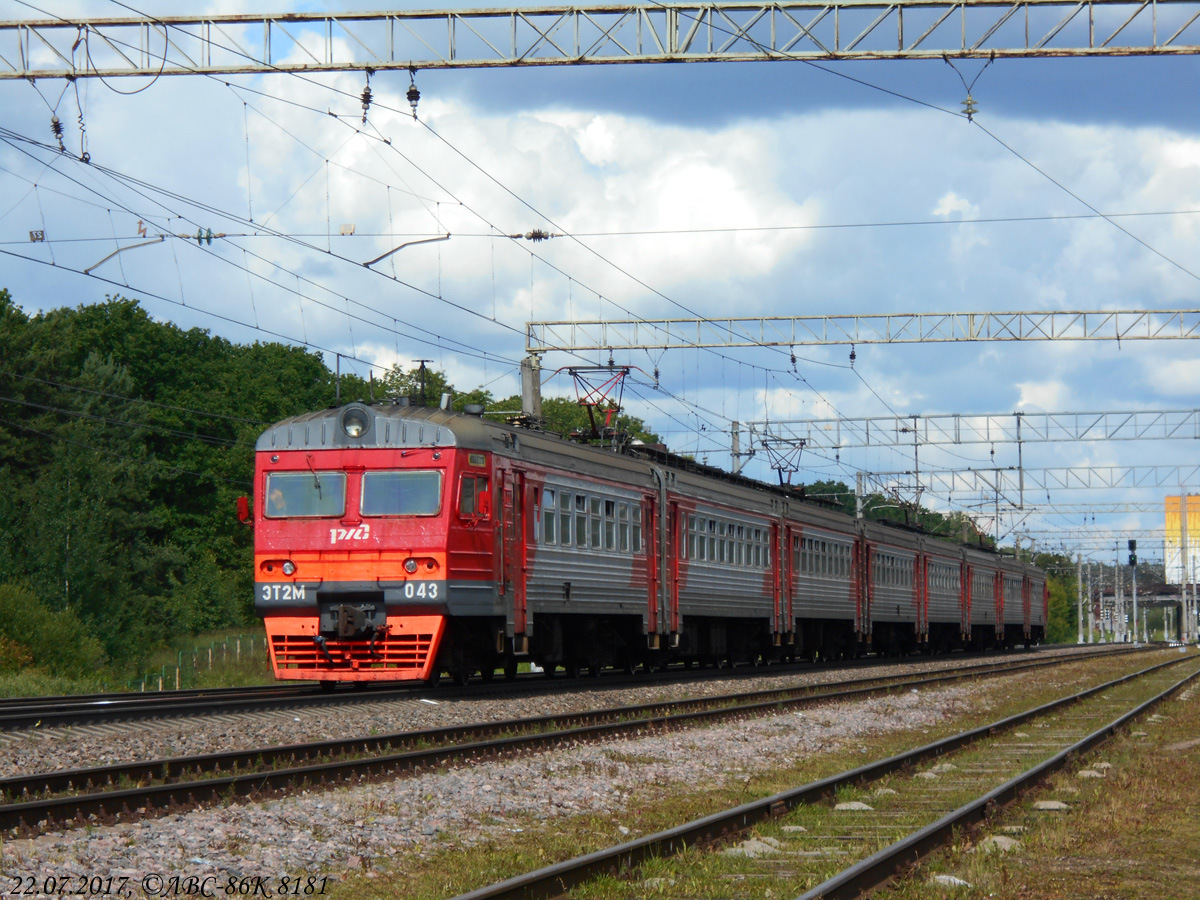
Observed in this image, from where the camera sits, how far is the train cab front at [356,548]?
18453 millimetres

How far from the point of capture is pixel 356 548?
18.9m

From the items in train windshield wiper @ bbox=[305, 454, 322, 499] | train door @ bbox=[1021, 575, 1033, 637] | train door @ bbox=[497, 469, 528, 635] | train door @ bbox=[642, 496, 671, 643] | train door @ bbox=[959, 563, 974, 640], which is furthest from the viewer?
train door @ bbox=[1021, 575, 1033, 637]

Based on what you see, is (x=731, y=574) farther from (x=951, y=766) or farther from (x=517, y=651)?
(x=951, y=766)

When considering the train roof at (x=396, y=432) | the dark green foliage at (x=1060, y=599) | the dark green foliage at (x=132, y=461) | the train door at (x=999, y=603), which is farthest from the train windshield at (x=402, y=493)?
the dark green foliage at (x=1060, y=599)

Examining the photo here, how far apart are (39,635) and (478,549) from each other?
1873 cm

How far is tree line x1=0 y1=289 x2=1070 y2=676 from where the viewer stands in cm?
5534

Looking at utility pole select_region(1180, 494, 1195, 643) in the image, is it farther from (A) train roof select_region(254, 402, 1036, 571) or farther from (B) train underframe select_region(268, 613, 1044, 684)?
(A) train roof select_region(254, 402, 1036, 571)

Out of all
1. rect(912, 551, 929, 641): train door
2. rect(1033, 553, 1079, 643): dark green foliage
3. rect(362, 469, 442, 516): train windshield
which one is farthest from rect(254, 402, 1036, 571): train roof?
rect(1033, 553, 1079, 643): dark green foliage

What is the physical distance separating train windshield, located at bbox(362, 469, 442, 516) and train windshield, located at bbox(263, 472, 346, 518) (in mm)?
394

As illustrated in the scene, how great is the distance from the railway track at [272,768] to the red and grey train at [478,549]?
102 inches

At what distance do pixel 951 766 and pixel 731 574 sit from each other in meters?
15.3

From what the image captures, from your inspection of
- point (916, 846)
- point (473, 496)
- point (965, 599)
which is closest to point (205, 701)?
point (473, 496)

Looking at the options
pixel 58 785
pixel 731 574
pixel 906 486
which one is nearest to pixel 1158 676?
pixel 731 574

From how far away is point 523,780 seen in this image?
40.8 ft
